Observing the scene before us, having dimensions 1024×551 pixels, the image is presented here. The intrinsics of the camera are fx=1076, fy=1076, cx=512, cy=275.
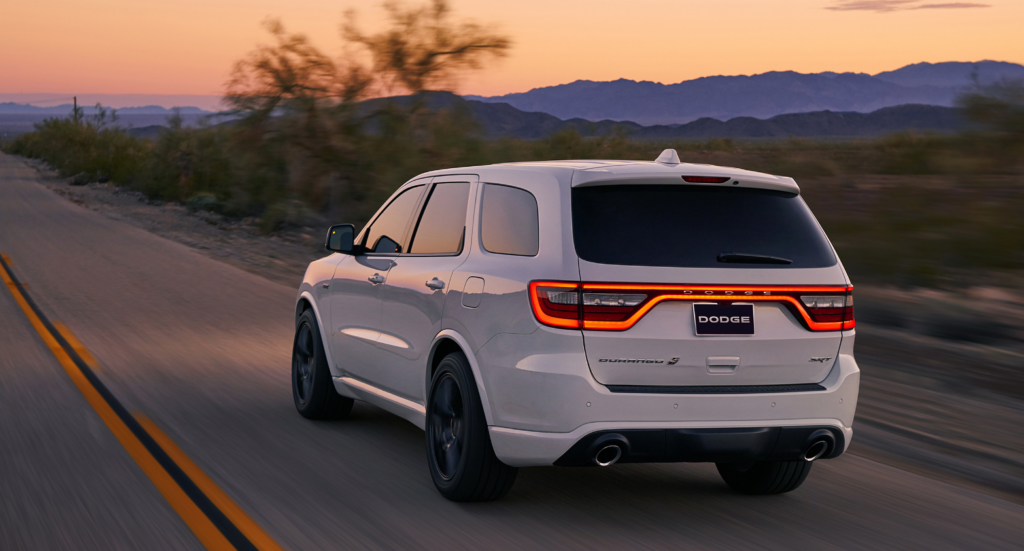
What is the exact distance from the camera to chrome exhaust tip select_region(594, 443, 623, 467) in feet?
16.5

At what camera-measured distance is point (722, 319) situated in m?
5.09

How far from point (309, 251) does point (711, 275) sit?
19.0m

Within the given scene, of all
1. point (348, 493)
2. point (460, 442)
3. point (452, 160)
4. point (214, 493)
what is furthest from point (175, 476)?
point (452, 160)

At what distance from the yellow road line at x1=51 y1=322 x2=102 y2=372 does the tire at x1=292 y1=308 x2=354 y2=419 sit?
8.16 feet

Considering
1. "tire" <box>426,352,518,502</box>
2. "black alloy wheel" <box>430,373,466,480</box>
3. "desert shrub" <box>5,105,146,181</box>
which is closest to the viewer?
"tire" <box>426,352,518,502</box>

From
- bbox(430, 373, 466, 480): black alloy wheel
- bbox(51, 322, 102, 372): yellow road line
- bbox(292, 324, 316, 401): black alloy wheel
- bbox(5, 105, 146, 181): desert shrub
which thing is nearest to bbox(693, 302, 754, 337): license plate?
bbox(430, 373, 466, 480): black alloy wheel

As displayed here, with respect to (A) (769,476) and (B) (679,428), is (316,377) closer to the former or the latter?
(A) (769,476)

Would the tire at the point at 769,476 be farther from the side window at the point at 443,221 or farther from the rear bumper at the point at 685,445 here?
the side window at the point at 443,221

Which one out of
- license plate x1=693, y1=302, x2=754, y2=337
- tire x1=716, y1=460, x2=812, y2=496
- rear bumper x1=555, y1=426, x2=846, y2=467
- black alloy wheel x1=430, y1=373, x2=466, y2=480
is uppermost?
license plate x1=693, y1=302, x2=754, y2=337

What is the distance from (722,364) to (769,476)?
1244mm

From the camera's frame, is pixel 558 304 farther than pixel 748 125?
No

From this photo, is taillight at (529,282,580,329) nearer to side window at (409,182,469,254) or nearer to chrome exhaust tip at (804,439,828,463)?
side window at (409,182,469,254)

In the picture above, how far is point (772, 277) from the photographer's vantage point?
5184 millimetres

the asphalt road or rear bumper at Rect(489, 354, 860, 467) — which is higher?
rear bumper at Rect(489, 354, 860, 467)
